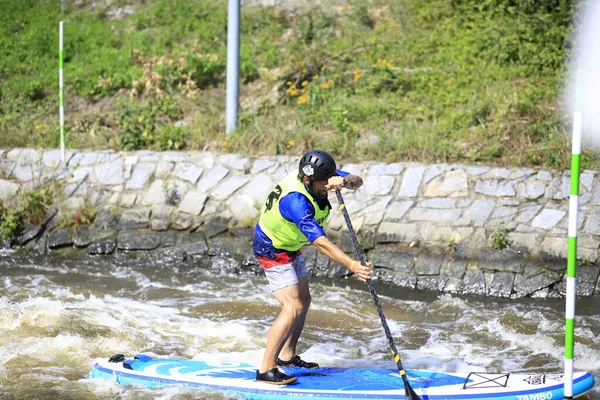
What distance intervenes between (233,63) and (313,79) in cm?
161

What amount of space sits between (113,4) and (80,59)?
2159mm

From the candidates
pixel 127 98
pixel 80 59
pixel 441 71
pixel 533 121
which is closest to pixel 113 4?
pixel 80 59

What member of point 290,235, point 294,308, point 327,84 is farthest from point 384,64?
point 294,308

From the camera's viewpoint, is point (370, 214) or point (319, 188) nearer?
point (319, 188)

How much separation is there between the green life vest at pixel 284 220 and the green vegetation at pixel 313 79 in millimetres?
4529

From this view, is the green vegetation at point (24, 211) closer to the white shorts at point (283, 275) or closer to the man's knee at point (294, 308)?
the white shorts at point (283, 275)

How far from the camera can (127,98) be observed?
11992mm

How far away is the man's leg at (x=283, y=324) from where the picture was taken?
557 cm

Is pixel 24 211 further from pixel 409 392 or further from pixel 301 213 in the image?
pixel 409 392

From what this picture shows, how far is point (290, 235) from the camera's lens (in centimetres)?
557

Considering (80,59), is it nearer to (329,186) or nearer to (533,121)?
(533,121)

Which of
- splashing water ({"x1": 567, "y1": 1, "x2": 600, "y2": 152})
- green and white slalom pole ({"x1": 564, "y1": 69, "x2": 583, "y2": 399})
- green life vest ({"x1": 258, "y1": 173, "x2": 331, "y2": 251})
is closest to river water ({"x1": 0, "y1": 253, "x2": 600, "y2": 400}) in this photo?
green life vest ({"x1": 258, "y1": 173, "x2": 331, "y2": 251})

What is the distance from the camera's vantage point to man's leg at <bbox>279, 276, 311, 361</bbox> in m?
5.71

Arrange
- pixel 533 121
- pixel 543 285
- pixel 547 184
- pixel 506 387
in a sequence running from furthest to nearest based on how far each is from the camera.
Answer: pixel 533 121
pixel 547 184
pixel 543 285
pixel 506 387
